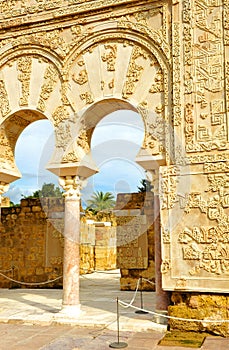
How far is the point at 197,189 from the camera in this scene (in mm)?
6004

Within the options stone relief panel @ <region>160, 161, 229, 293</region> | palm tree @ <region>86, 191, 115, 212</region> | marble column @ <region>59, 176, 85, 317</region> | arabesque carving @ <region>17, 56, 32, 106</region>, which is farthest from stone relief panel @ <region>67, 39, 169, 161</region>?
palm tree @ <region>86, 191, 115, 212</region>

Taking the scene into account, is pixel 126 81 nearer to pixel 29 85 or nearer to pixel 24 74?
pixel 29 85

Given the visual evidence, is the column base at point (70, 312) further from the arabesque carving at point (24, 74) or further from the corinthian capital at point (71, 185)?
the arabesque carving at point (24, 74)

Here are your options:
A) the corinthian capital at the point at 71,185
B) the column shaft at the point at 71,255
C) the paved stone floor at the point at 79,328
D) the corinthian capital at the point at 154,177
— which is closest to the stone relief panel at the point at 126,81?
the corinthian capital at the point at 154,177

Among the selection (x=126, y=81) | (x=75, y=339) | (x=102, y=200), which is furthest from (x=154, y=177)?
(x=102, y=200)

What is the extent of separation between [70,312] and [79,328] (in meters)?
0.56

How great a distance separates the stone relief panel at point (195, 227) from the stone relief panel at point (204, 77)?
1.49 ft

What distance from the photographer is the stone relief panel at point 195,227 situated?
5734 mm

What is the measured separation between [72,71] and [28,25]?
1.43 m

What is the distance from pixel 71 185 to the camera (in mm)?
7094

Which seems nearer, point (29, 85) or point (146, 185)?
point (29, 85)

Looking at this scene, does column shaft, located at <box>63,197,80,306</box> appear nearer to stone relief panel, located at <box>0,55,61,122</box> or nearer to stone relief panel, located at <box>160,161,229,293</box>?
stone relief panel, located at <box>160,161,229,293</box>

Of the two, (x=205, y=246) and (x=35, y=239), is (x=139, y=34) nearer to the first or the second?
(x=205, y=246)

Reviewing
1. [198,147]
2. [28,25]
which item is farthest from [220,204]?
[28,25]
